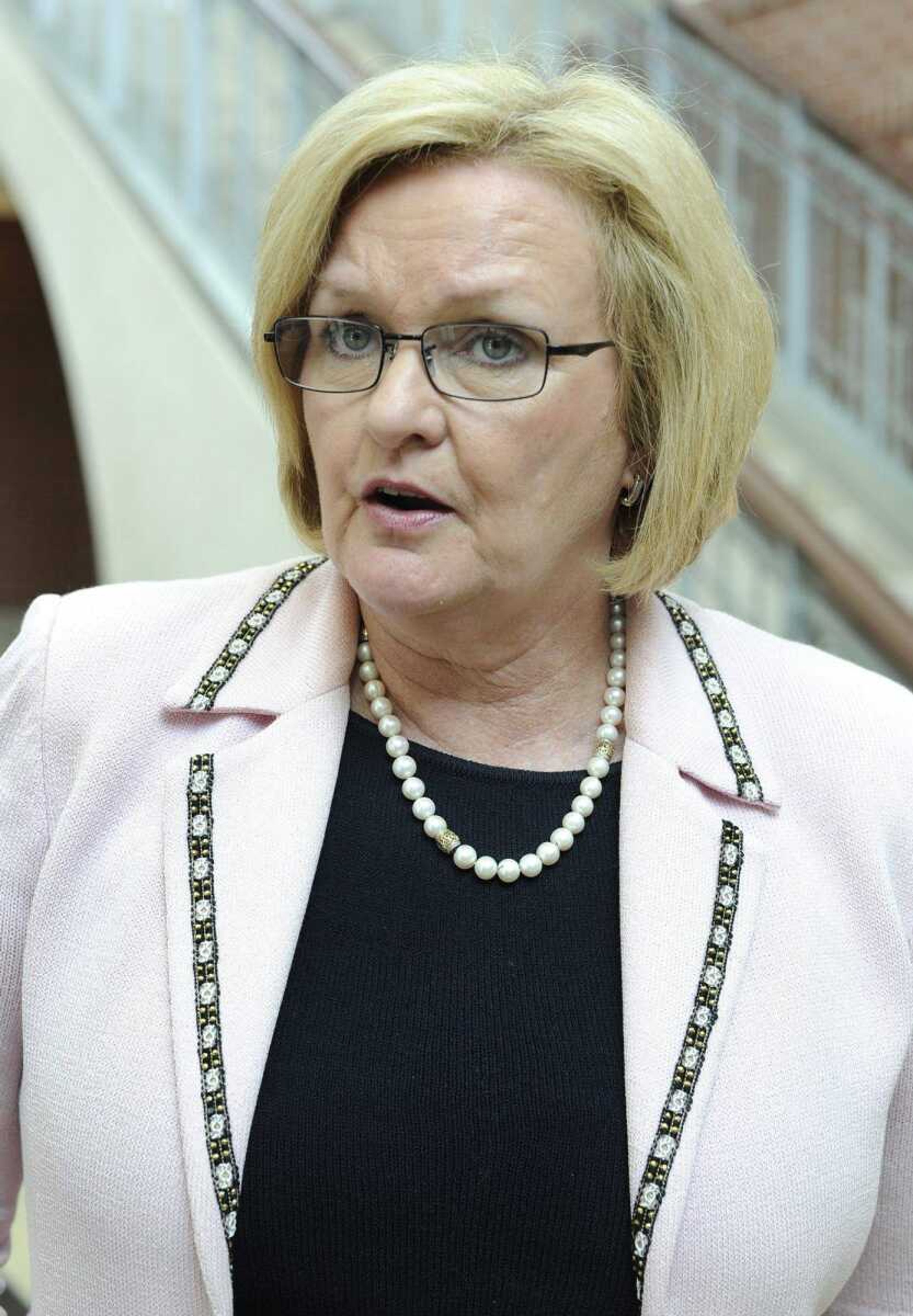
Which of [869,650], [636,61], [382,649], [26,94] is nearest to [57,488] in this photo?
[26,94]

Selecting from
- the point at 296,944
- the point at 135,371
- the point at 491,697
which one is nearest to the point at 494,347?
the point at 491,697

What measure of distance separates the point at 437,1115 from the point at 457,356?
71 cm

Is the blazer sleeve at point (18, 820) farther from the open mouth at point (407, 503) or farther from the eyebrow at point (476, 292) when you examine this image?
the eyebrow at point (476, 292)

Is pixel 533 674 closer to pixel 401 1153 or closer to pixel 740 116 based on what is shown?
pixel 401 1153

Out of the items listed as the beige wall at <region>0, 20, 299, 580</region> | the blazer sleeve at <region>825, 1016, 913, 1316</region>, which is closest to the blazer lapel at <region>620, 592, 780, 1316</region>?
the blazer sleeve at <region>825, 1016, 913, 1316</region>

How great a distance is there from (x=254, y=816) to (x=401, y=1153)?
353 millimetres

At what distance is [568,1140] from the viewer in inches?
59.2

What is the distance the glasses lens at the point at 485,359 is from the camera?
1532mm

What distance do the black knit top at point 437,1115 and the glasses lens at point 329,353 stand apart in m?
0.47

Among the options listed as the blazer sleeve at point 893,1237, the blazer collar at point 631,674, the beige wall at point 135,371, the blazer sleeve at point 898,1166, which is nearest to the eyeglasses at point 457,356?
the blazer collar at point 631,674

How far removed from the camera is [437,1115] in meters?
1.50

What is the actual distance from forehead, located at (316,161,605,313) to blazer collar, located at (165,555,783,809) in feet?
1.16

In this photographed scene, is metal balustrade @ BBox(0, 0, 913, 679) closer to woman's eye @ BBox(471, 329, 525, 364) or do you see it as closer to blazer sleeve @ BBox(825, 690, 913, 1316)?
blazer sleeve @ BBox(825, 690, 913, 1316)

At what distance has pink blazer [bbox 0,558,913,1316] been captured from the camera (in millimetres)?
1485
